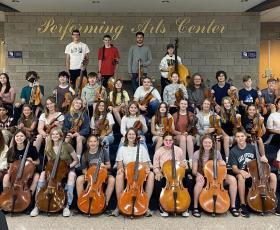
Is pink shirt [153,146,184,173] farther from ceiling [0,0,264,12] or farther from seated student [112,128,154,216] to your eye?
ceiling [0,0,264,12]

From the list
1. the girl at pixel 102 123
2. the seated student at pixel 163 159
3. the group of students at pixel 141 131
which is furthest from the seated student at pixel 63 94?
the seated student at pixel 163 159

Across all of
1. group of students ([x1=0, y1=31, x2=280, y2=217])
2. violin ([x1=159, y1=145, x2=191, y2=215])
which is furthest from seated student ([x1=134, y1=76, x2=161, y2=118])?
violin ([x1=159, y1=145, x2=191, y2=215])

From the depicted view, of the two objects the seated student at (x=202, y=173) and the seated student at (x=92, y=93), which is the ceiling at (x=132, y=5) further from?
the seated student at (x=202, y=173)

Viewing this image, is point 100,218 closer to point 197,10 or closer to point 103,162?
point 103,162

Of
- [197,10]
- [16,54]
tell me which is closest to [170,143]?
[197,10]

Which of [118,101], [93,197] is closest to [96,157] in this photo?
[93,197]

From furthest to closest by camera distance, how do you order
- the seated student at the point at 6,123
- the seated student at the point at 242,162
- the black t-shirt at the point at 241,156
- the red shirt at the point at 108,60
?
the red shirt at the point at 108,60 → the seated student at the point at 6,123 → the black t-shirt at the point at 241,156 → the seated student at the point at 242,162

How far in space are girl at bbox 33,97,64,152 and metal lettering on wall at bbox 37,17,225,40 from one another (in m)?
3.31

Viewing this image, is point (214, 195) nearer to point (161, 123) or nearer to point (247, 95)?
point (161, 123)

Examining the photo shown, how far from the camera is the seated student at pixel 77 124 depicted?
187 inches

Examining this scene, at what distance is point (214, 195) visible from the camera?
3.87 meters

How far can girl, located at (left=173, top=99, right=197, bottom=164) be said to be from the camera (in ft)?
15.6

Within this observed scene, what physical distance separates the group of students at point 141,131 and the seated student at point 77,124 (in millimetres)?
12

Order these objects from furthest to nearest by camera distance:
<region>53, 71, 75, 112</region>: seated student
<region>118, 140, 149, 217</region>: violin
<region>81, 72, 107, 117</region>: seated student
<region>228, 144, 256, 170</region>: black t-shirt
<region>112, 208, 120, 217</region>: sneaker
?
<region>81, 72, 107, 117</region>: seated student → <region>53, 71, 75, 112</region>: seated student → <region>228, 144, 256, 170</region>: black t-shirt → <region>112, 208, 120, 217</region>: sneaker → <region>118, 140, 149, 217</region>: violin
